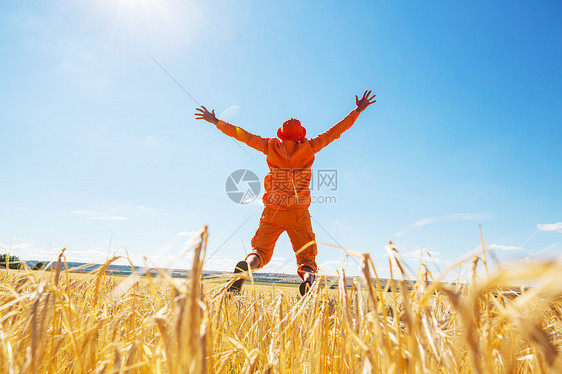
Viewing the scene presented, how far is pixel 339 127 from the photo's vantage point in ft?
17.2

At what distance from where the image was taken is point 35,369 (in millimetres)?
858

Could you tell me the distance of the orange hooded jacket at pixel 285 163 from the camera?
478cm

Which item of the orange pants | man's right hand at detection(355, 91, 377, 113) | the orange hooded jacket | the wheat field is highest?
man's right hand at detection(355, 91, 377, 113)

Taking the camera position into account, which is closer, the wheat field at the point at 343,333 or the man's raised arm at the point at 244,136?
the wheat field at the point at 343,333

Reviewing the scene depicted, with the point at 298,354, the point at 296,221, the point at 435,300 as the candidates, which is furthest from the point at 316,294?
the point at 296,221

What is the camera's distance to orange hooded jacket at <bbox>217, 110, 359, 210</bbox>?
478 cm

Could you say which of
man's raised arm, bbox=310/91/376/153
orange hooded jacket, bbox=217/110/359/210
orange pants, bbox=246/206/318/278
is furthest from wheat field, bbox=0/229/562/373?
man's raised arm, bbox=310/91/376/153

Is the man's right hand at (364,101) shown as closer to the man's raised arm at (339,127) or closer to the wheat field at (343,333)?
the man's raised arm at (339,127)

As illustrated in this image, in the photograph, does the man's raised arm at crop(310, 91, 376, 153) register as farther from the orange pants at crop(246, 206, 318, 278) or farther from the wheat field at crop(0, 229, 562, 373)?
the wheat field at crop(0, 229, 562, 373)

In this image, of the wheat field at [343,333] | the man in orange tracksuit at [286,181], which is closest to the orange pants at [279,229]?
the man in orange tracksuit at [286,181]

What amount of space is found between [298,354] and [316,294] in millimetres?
273

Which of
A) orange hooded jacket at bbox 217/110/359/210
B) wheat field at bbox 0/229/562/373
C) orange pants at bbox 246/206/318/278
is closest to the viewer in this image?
wheat field at bbox 0/229/562/373

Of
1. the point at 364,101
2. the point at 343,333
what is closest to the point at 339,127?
the point at 364,101

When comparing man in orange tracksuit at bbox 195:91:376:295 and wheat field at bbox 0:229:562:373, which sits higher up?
man in orange tracksuit at bbox 195:91:376:295
